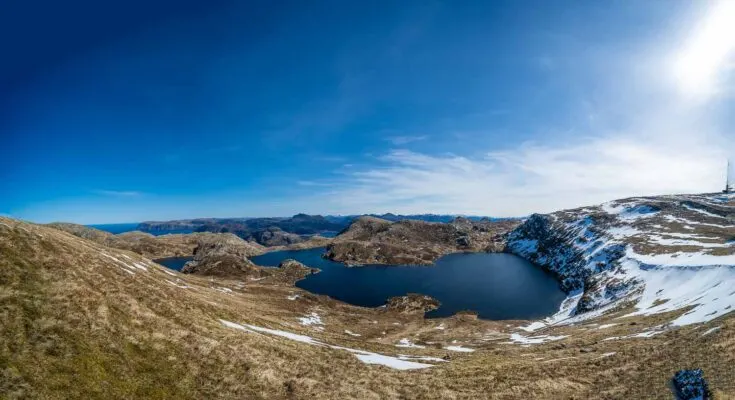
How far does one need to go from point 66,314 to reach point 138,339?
4.46 metres

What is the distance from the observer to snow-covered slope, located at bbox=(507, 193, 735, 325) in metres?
57.7

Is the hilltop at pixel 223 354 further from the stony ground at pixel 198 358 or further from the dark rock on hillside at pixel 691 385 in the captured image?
the dark rock on hillside at pixel 691 385

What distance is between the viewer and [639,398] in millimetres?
20375

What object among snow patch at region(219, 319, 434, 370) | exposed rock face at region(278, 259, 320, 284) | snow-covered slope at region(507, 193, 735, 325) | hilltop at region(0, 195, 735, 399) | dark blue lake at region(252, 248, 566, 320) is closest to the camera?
hilltop at region(0, 195, 735, 399)

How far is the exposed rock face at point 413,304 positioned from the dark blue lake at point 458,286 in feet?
10.7

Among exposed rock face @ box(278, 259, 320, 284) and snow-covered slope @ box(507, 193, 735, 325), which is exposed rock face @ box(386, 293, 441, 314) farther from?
exposed rock face @ box(278, 259, 320, 284)

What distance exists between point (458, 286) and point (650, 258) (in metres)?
61.3

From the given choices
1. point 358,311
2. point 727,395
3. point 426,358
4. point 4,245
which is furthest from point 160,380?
point 358,311

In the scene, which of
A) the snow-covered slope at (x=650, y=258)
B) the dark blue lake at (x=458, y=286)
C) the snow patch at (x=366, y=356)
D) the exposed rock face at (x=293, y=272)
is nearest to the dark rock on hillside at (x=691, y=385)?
the snow patch at (x=366, y=356)

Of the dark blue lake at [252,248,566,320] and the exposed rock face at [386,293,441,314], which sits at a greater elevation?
the exposed rock face at [386,293,441,314]

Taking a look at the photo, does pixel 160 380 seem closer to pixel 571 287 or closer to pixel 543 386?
pixel 543 386

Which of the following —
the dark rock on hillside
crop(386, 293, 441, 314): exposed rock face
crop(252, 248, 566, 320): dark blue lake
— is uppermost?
the dark rock on hillside

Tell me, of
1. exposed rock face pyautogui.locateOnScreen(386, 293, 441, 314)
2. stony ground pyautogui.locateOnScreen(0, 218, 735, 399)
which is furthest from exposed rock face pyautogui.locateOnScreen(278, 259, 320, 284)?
stony ground pyautogui.locateOnScreen(0, 218, 735, 399)

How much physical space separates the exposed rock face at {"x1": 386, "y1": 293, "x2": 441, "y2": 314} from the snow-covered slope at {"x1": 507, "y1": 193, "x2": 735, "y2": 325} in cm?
3551
